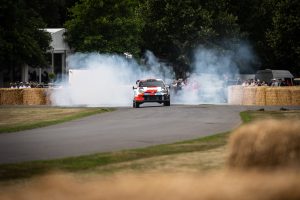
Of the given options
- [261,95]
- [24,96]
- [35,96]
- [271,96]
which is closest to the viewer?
[271,96]

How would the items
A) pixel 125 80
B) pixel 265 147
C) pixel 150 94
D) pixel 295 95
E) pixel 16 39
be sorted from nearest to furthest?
pixel 265 147 < pixel 150 94 < pixel 295 95 < pixel 125 80 < pixel 16 39

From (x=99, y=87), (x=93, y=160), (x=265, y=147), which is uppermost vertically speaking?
(x=99, y=87)

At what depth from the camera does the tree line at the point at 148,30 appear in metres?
61.4

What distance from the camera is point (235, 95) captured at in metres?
44.3

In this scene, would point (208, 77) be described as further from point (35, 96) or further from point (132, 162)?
point (132, 162)

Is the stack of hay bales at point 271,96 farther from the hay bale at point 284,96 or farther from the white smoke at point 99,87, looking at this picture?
the white smoke at point 99,87

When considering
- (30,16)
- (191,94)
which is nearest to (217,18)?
(30,16)

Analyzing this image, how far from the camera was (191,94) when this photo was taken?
5044cm

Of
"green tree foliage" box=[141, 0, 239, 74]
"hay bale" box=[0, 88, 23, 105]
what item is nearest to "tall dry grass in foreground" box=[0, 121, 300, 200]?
"hay bale" box=[0, 88, 23, 105]

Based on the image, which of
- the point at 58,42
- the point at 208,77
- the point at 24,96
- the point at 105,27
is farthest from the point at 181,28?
the point at 24,96

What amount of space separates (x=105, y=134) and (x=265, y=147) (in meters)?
12.9

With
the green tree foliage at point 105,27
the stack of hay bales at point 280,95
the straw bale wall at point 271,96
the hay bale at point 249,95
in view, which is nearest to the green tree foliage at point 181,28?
the green tree foliage at point 105,27

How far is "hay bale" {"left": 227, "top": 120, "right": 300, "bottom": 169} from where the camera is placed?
25.2ft

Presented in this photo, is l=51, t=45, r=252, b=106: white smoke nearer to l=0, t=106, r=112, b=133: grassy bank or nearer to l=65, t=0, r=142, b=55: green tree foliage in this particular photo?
l=65, t=0, r=142, b=55: green tree foliage
